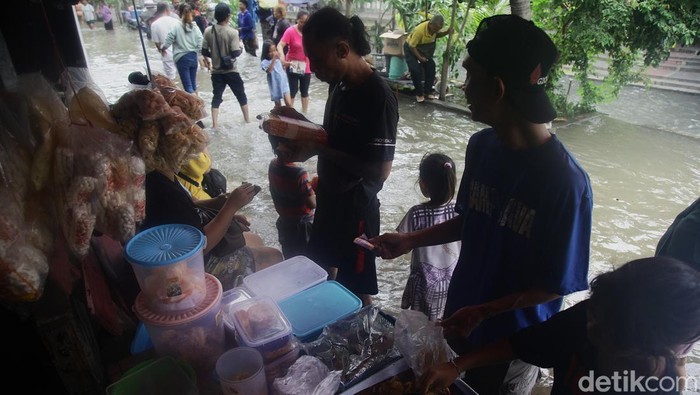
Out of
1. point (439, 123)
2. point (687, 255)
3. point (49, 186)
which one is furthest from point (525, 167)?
point (439, 123)

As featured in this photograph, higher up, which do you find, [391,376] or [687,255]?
[687,255]

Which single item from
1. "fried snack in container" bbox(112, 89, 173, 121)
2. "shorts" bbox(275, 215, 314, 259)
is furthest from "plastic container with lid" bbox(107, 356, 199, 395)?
"shorts" bbox(275, 215, 314, 259)

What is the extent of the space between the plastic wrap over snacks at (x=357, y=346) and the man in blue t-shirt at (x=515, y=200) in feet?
0.81

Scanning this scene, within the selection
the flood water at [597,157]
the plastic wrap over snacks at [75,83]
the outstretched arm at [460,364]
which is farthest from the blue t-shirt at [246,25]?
the outstretched arm at [460,364]

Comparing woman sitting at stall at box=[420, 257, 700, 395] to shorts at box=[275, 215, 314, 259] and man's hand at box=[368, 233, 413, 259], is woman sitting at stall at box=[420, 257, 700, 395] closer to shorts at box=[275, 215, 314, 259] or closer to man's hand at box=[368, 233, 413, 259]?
man's hand at box=[368, 233, 413, 259]

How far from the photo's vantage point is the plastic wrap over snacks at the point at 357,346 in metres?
1.46

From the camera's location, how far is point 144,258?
1.28m

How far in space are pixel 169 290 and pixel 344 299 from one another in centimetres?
72

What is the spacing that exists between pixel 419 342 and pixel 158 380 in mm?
890

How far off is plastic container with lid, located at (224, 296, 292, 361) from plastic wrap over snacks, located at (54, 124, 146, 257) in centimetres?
52

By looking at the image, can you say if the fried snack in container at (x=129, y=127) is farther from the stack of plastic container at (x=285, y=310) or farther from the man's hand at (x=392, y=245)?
the man's hand at (x=392, y=245)

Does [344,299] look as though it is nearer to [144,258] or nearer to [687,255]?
[144,258]

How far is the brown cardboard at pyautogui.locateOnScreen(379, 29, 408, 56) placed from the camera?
9.43 m

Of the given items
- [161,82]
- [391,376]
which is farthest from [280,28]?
[391,376]
